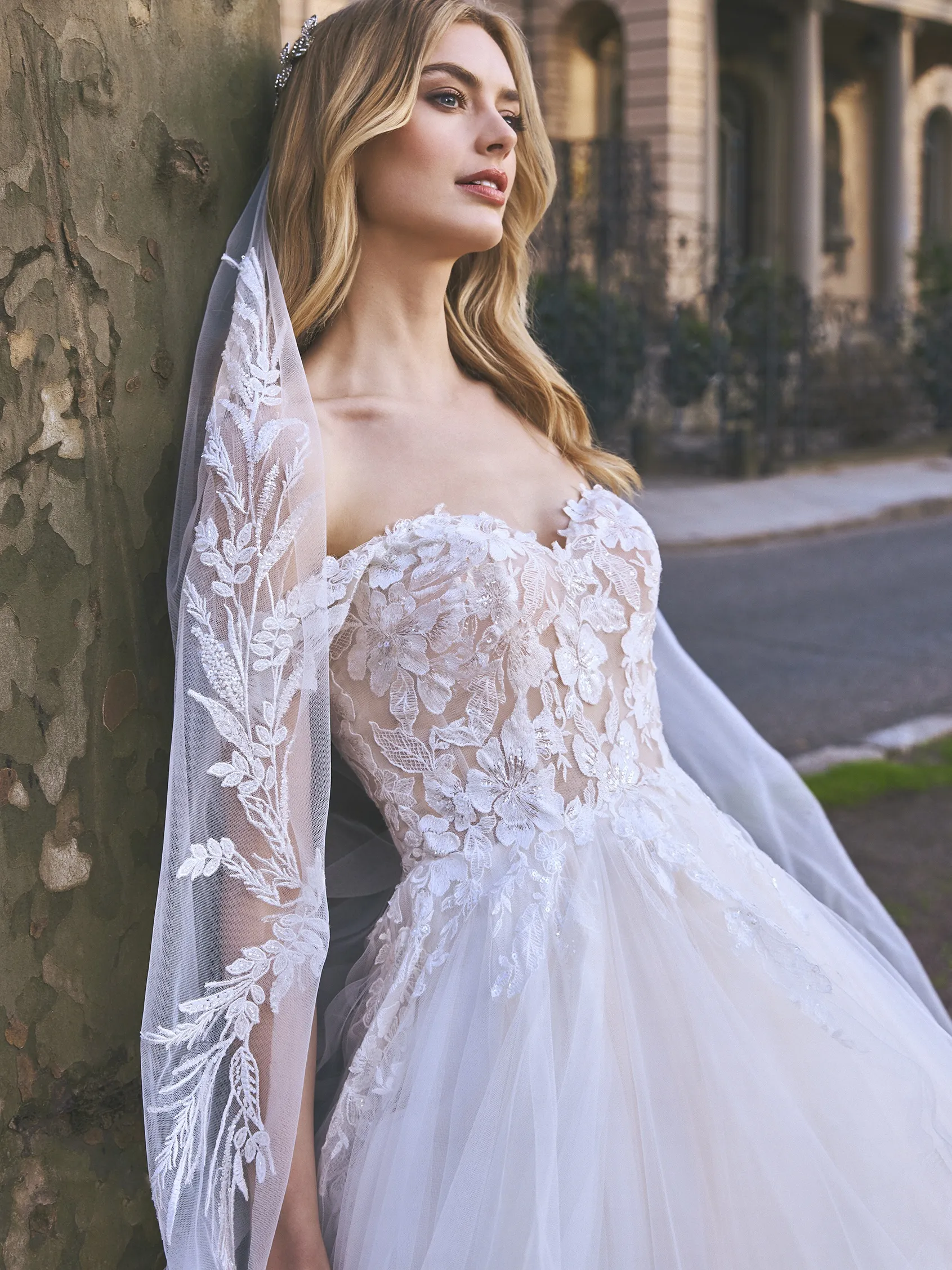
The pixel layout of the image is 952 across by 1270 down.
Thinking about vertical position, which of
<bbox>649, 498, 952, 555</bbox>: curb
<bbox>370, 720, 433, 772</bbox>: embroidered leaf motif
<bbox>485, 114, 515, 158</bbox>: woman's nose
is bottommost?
<bbox>649, 498, 952, 555</bbox>: curb

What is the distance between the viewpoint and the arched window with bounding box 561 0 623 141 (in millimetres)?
22891

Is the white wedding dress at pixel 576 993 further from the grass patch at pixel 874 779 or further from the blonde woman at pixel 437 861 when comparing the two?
the grass patch at pixel 874 779

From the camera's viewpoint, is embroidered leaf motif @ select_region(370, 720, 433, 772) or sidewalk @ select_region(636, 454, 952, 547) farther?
sidewalk @ select_region(636, 454, 952, 547)

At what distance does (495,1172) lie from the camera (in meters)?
1.54

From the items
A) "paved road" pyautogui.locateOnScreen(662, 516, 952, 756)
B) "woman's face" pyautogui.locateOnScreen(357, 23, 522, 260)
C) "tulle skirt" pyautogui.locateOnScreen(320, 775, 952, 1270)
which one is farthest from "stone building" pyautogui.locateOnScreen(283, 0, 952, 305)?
"tulle skirt" pyautogui.locateOnScreen(320, 775, 952, 1270)

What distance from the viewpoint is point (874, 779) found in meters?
4.86

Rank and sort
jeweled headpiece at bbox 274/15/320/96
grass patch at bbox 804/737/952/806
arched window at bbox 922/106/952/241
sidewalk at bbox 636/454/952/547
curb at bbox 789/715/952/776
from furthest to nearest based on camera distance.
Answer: arched window at bbox 922/106/952/241 < sidewalk at bbox 636/454/952/547 < curb at bbox 789/715/952/776 < grass patch at bbox 804/737/952/806 < jeweled headpiece at bbox 274/15/320/96

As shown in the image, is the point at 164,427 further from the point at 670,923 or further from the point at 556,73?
the point at 556,73

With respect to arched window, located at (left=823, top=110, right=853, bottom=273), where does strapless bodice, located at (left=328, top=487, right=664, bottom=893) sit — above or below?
below

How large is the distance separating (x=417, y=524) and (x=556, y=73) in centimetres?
2285

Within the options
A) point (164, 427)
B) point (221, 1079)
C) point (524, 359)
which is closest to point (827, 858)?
point (524, 359)

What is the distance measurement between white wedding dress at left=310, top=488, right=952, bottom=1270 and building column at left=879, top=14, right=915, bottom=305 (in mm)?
26622

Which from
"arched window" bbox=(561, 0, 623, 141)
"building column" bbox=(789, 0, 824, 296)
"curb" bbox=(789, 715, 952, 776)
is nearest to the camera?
"curb" bbox=(789, 715, 952, 776)

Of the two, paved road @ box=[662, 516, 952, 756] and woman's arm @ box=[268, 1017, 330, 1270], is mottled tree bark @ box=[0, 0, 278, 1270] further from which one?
paved road @ box=[662, 516, 952, 756]
